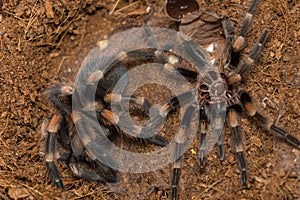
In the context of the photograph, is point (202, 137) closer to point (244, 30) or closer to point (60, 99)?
point (244, 30)

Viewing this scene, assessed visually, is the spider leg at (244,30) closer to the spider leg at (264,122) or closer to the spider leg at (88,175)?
the spider leg at (264,122)

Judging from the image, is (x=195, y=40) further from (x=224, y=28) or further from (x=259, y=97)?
(x=259, y=97)

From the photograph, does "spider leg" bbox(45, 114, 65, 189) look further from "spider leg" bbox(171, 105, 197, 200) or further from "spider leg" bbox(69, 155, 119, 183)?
"spider leg" bbox(171, 105, 197, 200)

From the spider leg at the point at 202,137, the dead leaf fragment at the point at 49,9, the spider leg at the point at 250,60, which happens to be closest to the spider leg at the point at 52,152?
the dead leaf fragment at the point at 49,9

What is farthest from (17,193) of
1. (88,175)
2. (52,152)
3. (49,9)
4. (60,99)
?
(49,9)

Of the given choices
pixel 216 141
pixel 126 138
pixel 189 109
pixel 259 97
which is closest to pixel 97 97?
pixel 126 138

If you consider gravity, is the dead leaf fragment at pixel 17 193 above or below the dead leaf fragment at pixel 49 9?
below
